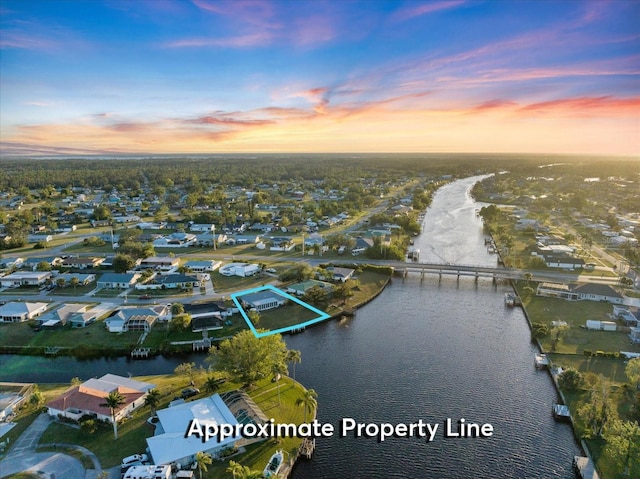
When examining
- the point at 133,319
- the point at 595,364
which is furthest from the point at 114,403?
the point at 595,364

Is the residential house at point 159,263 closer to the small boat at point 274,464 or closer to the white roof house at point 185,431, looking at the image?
the white roof house at point 185,431

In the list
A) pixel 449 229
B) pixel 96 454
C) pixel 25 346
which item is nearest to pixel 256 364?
pixel 96 454

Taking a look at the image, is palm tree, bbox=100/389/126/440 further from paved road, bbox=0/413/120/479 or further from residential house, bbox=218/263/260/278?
residential house, bbox=218/263/260/278

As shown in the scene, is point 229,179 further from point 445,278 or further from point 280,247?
point 445,278

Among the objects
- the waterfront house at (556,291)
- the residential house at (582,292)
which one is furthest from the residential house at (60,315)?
the residential house at (582,292)

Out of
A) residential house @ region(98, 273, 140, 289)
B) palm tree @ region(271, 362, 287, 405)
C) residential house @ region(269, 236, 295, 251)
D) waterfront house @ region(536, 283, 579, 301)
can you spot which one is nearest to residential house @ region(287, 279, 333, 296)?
palm tree @ region(271, 362, 287, 405)

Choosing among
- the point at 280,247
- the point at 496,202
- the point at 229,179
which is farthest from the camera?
the point at 229,179
